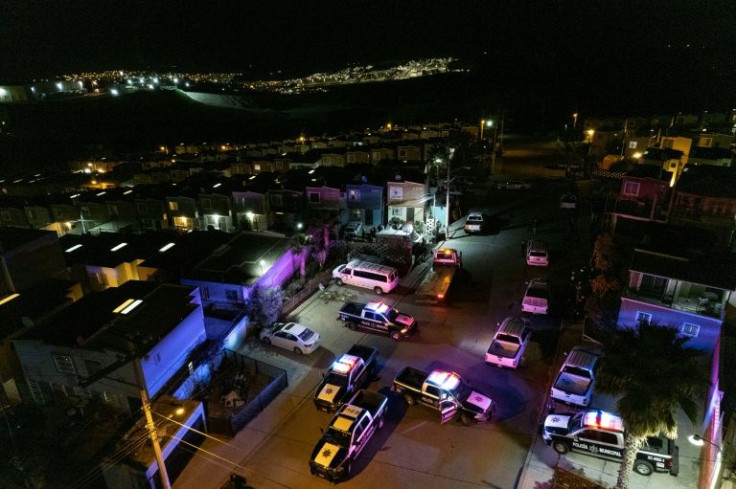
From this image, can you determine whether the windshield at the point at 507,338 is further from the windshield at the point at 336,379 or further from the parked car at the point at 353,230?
the parked car at the point at 353,230

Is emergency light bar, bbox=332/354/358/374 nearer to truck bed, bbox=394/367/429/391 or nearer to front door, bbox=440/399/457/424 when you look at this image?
truck bed, bbox=394/367/429/391

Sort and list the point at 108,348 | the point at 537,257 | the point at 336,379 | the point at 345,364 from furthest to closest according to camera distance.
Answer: the point at 537,257 → the point at 345,364 → the point at 336,379 → the point at 108,348

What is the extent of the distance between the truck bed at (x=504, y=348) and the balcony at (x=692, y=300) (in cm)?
589

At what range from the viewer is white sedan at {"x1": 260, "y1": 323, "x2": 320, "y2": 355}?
2092 centimetres

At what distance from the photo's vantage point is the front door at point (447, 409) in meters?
16.5

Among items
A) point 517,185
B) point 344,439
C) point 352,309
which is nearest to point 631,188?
point 517,185

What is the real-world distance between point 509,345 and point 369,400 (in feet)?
23.2

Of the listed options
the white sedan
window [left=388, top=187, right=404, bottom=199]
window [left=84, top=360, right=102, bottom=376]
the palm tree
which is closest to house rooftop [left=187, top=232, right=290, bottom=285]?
the white sedan

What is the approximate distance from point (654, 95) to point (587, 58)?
222 feet

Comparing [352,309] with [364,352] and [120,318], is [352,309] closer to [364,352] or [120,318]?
[364,352]

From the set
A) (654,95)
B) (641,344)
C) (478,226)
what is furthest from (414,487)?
(654,95)

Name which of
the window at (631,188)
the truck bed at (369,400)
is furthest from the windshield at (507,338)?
the window at (631,188)

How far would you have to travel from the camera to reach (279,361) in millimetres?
20656

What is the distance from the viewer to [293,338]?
21047 millimetres
